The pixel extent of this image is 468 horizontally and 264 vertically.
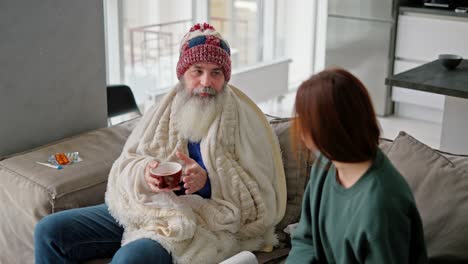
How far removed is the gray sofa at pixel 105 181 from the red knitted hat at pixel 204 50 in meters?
0.36

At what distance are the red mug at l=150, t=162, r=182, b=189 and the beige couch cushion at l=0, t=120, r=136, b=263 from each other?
1.51 feet

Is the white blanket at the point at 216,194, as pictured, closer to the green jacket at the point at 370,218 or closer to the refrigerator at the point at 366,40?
the green jacket at the point at 370,218

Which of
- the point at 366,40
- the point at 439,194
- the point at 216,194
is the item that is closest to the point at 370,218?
the point at 439,194

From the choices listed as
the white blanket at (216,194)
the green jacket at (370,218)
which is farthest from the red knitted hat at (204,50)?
the green jacket at (370,218)

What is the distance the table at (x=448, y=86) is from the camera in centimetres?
305

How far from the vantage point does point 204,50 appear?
2.23 metres

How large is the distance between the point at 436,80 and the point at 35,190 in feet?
6.10

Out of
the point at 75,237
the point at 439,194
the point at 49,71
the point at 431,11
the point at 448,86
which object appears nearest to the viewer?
the point at 439,194

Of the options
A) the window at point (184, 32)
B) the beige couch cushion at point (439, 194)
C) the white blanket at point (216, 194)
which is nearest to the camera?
the beige couch cushion at point (439, 194)

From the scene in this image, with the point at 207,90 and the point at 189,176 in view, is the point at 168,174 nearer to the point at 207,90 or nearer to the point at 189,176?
the point at 189,176

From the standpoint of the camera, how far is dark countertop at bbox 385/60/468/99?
2.95 meters

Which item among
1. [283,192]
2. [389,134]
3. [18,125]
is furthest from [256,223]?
[389,134]

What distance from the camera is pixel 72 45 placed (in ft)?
8.97

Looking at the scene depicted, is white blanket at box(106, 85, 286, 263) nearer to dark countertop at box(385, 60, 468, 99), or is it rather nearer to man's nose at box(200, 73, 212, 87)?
man's nose at box(200, 73, 212, 87)
